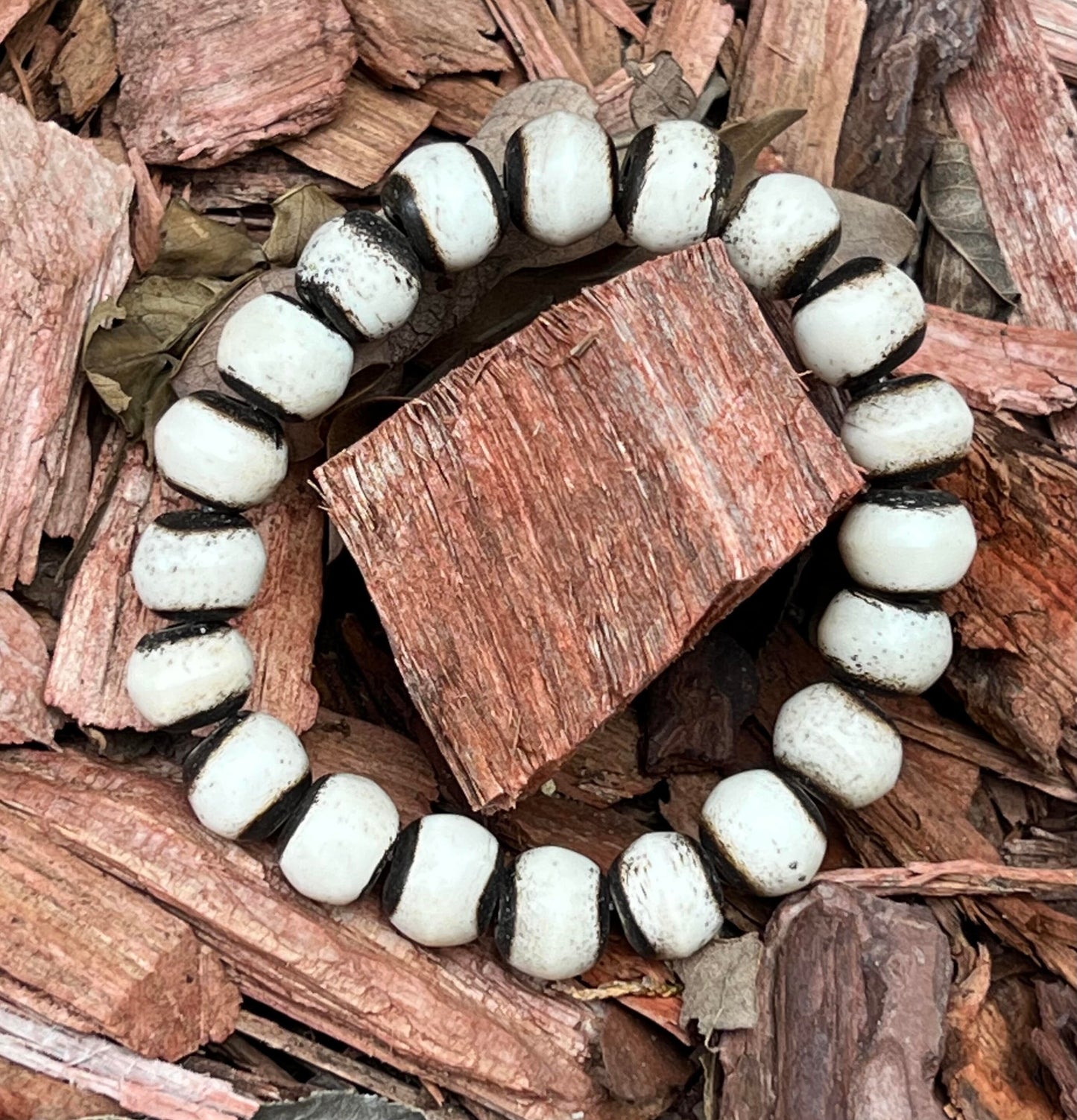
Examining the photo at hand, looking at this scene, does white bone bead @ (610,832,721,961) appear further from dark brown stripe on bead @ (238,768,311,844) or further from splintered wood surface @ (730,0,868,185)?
splintered wood surface @ (730,0,868,185)

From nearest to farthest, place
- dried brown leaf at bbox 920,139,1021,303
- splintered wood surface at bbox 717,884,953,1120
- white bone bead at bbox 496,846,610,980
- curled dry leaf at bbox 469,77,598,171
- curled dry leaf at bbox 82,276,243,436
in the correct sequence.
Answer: splintered wood surface at bbox 717,884,953,1120 → white bone bead at bbox 496,846,610,980 → curled dry leaf at bbox 82,276,243,436 → curled dry leaf at bbox 469,77,598,171 → dried brown leaf at bbox 920,139,1021,303

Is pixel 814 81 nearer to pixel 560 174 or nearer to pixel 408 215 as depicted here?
pixel 560 174

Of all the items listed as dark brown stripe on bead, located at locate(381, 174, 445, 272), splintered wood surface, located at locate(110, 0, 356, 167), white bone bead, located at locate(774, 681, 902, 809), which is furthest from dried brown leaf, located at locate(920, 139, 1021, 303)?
splintered wood surface, located at locate(110, 0, 356, 167)

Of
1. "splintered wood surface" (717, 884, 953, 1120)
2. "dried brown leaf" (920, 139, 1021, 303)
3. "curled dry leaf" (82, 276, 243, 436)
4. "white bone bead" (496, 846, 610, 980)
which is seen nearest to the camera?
"splintered wood surface" (717, 884, 953, 1120)

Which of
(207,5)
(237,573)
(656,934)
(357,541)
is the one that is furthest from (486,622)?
(207,5)

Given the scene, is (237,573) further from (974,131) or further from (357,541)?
(974,131)

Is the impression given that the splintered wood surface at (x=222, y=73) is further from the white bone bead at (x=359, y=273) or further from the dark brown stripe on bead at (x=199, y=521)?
the dark brown stripe on bead at (x=199, y=521)

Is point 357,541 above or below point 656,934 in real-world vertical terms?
above
